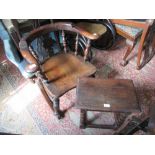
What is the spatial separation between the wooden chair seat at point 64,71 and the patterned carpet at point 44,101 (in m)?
0.37

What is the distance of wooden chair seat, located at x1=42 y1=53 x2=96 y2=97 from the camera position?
4.46 feet

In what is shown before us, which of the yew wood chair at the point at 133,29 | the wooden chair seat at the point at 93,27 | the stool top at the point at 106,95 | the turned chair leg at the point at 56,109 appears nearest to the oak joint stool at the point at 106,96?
the stool top at the point at 106,95

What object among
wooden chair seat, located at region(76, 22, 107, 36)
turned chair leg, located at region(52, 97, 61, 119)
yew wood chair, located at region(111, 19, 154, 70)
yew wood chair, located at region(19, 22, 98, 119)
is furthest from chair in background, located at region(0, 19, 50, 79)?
yew wood chair, located at region(111, 19, 154, 70)

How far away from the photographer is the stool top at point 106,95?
1.25 metres

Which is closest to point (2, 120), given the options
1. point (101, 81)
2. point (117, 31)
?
point (101, 81)

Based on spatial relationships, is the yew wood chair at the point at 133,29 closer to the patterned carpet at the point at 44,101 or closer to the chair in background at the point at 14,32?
the patterned carpet at the point at 44,101

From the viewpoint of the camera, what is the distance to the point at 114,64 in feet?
6.70

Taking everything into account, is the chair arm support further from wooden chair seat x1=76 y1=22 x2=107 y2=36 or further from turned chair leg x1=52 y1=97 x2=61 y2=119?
wooden chair seat x1=76 y1=22 x2=107 y2=36

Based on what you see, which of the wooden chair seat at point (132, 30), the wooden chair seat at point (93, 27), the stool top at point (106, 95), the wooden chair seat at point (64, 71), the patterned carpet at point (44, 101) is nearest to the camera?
the stool top at point (106, 95)

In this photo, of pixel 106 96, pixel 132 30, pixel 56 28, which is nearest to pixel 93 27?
pixel 132 30

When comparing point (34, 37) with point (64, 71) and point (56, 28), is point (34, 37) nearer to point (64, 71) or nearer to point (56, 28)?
point (56, 28)

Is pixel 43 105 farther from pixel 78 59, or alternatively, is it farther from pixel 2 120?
pixel 78 59
